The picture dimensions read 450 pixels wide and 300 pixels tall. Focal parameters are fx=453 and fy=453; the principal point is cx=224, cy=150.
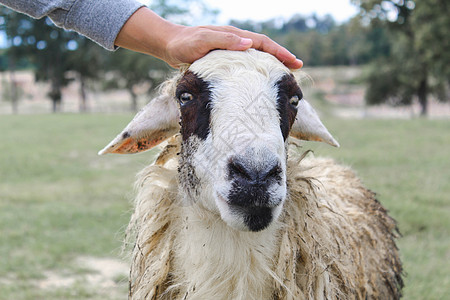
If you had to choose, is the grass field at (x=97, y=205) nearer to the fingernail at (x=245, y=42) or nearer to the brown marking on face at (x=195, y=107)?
the brown marking on face at (x=195, y=107)

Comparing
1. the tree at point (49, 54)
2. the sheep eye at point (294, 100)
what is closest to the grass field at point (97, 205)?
the sheep eye at point (294, 100)

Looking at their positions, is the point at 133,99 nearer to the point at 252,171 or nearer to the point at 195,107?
the point at 195,107

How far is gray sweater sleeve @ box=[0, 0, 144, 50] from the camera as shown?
2377mm

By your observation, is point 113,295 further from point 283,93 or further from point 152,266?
point 283,93

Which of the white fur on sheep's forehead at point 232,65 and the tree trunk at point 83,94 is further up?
the white fur on sheep's forehead at point 232,65

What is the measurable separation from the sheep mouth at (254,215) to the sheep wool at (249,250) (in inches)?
11.1

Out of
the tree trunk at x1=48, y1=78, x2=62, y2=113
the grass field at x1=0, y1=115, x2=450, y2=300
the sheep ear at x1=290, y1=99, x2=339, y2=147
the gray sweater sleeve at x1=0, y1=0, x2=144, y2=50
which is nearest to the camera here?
the gray sweater sleeve at x1=0, y1=0, x2=144, y2=50

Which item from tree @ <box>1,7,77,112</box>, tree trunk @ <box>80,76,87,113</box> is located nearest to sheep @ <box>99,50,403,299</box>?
tree @ <box>1,7,77,112</box>

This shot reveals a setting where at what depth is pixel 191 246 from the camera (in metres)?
2.20

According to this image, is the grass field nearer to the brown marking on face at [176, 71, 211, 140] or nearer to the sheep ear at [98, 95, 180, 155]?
the sheep ear at [98, 95, 180, 155]

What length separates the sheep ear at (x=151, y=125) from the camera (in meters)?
2.44

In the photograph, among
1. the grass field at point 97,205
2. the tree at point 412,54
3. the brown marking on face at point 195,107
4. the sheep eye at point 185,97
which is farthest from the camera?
the tree at point 412,54

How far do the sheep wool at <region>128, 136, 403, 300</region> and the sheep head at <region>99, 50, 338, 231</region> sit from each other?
18cm

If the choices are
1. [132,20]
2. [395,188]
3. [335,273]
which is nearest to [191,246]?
[335,273]
